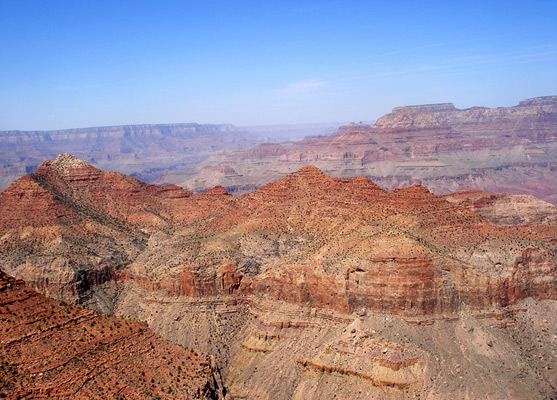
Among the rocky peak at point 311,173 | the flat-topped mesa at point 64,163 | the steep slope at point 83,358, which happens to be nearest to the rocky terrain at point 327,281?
the rocky peak at point 311,173

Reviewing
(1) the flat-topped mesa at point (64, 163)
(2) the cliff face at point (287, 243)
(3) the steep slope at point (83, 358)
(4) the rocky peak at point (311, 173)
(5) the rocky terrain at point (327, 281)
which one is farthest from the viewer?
(1) the flat-topped mesa at point (64, 163)

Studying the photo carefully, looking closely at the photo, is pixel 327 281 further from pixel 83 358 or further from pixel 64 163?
pixel 64 163

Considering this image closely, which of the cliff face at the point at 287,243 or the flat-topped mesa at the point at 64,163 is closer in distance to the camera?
the cliff face at the point at 287,243

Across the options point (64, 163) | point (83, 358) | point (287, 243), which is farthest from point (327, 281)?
→ point (64, 163)

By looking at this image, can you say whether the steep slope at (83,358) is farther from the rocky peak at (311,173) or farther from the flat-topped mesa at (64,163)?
the flat-topped mesa at (64,163)

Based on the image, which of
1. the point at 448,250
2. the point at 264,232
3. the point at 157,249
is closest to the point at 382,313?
the point at 448,250

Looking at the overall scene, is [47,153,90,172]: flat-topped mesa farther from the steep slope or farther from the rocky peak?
the steep slope

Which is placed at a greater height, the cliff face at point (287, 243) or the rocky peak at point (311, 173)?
the rocky peak at point (311, 173)

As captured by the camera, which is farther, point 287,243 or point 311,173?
point 311,173
